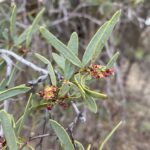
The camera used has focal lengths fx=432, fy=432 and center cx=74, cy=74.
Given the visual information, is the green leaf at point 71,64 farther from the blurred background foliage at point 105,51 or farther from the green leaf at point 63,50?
the blurred background foliage at point 105,51

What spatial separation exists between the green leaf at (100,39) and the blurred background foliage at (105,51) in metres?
0.33

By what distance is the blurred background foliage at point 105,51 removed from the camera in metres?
1.67

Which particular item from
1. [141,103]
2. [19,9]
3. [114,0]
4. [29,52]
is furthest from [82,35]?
[29,52]

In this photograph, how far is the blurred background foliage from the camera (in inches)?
65.9

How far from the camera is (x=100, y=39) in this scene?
0.79 meters

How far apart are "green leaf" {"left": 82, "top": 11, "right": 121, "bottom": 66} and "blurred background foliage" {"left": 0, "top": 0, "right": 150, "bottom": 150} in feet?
1.10

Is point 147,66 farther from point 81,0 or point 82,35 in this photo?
point 81,0

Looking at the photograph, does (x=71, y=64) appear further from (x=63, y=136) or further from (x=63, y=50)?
(x=63, y=136)

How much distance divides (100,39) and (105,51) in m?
1.27

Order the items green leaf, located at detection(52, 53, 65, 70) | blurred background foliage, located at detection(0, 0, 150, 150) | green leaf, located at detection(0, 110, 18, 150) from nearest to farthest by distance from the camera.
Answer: green leaf, located at detection(0, 110, 18, 150), green leaf, located at detection(52, 53, 65, 70), blurred background foliage, located at detection(0, 0, 150, 150)

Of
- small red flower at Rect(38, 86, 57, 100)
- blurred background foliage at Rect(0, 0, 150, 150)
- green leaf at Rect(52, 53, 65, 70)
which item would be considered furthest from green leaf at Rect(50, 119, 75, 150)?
blurred background foliage at Rect(0, 0, 150, 150)

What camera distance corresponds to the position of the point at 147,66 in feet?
9.46

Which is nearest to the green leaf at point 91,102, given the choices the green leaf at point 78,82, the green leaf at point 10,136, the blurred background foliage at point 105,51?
the green leaf at point 78,82

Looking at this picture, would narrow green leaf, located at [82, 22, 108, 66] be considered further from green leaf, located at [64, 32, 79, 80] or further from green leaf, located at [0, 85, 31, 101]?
green leaf, located at [0, 85, 31, 101]
